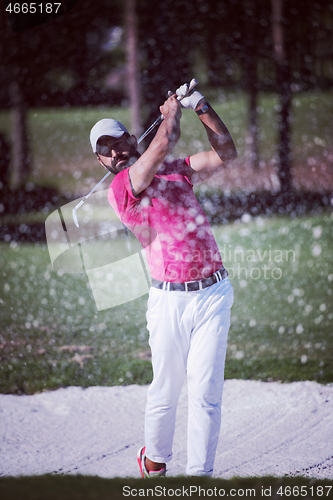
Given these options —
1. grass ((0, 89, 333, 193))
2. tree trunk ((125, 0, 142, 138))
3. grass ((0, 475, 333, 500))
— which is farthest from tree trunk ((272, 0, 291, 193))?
grass ((0, 475, 333, 500))

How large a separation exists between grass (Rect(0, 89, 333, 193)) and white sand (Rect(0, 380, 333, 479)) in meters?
9.47

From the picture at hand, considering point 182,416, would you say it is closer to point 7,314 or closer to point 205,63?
point 7,314

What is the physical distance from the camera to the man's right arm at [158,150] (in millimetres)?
2014

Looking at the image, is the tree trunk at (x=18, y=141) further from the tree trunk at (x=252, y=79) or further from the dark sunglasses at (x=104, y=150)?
the dark sunglasses at (x=104, y=150)

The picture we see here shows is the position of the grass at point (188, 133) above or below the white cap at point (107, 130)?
above

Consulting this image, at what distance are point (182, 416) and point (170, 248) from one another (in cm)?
154

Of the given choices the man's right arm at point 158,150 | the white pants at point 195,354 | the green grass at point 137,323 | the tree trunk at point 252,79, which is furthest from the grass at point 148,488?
the tree trunk at point 252,79

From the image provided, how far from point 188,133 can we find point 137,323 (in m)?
10.8

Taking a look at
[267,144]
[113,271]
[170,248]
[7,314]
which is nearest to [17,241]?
[113,271]

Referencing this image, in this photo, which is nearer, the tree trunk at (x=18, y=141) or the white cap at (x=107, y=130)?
the white cap at (x=107, y=130)

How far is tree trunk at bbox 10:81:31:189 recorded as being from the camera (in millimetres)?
12719

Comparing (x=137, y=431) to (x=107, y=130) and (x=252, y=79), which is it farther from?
(x=252, y=79)

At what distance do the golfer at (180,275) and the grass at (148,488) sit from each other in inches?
33.7

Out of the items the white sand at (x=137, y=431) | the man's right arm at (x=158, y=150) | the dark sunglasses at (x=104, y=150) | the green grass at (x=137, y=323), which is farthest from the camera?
the green grass at (x=137, y=323)
